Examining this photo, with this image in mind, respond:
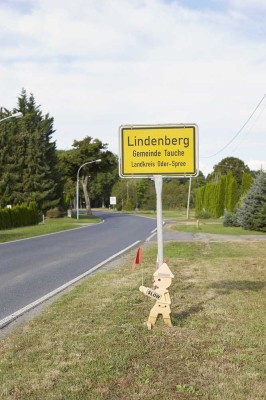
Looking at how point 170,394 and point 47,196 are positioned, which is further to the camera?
point 47,196

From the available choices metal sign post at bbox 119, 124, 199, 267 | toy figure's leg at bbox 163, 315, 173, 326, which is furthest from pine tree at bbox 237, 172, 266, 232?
toy figure's leg at bbox 163, 315, 173, 326

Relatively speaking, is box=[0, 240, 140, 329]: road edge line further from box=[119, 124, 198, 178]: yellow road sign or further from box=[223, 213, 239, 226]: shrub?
box=[223, 213, 239, 226]: shrub

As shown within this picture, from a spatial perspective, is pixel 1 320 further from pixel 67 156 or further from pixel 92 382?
pixel 67 156

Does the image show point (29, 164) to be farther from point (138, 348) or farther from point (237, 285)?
point (138, 348)

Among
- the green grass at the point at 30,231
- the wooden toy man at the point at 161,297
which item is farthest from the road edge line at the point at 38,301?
the green grass at the point at 30,231

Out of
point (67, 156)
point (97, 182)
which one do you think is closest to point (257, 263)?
point (67, 156)

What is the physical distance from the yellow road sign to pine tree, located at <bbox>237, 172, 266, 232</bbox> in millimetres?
23560

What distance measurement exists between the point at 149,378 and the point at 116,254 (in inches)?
489

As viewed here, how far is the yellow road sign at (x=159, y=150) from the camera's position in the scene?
280 inches

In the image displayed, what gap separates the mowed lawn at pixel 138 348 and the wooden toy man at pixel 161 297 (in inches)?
4.6

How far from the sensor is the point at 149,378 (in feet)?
14.5

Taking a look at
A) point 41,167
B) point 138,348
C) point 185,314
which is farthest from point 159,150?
point 41,167

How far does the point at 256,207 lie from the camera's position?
101ft

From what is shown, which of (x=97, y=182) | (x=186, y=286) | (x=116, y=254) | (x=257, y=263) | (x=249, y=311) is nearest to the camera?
(x=249, y=311)
